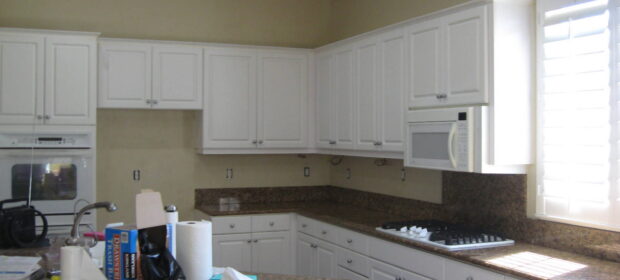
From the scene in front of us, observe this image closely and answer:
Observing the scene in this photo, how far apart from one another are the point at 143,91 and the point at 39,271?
8.89 feet

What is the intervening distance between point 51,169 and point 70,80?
736 mm

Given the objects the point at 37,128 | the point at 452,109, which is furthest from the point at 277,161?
the point at 452,109

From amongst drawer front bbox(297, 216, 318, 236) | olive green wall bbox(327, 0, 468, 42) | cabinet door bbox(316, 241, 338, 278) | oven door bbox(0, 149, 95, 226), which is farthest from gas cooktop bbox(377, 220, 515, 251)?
oven door bbox(0, 149, 95, 226)

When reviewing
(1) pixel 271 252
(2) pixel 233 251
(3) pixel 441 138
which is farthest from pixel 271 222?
(3) pixel 441 138

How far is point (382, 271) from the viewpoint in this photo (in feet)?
13.4

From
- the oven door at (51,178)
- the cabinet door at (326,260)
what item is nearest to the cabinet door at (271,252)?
the cabinet door at (326,260)

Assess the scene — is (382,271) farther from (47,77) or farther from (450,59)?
(47,77)

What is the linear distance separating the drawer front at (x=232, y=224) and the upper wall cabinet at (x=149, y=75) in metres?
1.05

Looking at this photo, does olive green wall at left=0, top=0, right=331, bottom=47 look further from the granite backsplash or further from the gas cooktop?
the gas cooktop

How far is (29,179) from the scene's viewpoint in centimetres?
472

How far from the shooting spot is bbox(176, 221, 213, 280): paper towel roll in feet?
7.72

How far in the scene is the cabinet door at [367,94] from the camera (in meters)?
4.67

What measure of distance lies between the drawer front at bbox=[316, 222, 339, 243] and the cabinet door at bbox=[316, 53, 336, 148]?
82 centimetres

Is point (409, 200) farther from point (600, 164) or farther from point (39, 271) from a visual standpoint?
point (39, 271)
